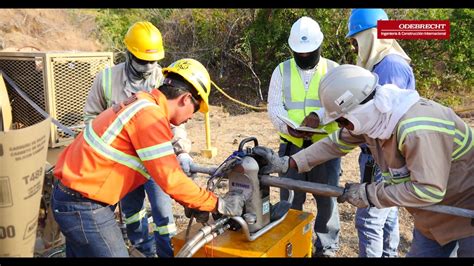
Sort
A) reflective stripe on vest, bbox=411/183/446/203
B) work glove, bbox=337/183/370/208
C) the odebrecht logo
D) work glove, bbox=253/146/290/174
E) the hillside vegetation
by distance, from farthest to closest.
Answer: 1. the hillside vegetation
2. the odebrecht logo
3. work glove, bbox=253/146/290/174
4. work glove, bbox=337/183/370/208
5. reflective stripe on vest, bbox=411/183/446/203

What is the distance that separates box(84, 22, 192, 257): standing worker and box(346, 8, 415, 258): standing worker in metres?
1.41

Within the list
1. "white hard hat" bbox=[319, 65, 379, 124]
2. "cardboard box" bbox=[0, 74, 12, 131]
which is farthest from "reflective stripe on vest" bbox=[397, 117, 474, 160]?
"cardboard box" bbox=[0, 74, 12, 131]

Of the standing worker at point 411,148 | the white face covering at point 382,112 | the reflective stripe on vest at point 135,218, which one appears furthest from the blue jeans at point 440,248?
the reflective stripe on vest at point 135,218

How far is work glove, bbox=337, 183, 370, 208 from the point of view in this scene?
8.25 feet

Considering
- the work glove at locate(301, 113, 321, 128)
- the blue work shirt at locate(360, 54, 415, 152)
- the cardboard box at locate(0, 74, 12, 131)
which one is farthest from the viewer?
the cardboard box at locate(0, 74, 12, 131)

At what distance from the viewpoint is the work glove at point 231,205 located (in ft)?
8.16

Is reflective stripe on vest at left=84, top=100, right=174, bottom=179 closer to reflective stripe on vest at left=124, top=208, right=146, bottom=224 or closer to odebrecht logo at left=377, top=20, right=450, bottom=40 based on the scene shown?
reflective stripe on vest at left=124, top=208, right=146, bottom=224

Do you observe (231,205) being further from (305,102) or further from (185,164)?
(305,102)

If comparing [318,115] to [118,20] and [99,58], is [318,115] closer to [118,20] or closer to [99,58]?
[99,58]

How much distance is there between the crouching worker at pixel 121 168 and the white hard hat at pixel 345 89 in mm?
718

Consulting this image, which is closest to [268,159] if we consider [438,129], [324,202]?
[438,129]

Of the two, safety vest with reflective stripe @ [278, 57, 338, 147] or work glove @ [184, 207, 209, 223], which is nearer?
work glove @ [184, 207, 209, 223]

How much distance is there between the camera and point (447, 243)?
261 cm

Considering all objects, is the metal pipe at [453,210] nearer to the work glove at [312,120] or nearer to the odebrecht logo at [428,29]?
the work glove at [312,120]
